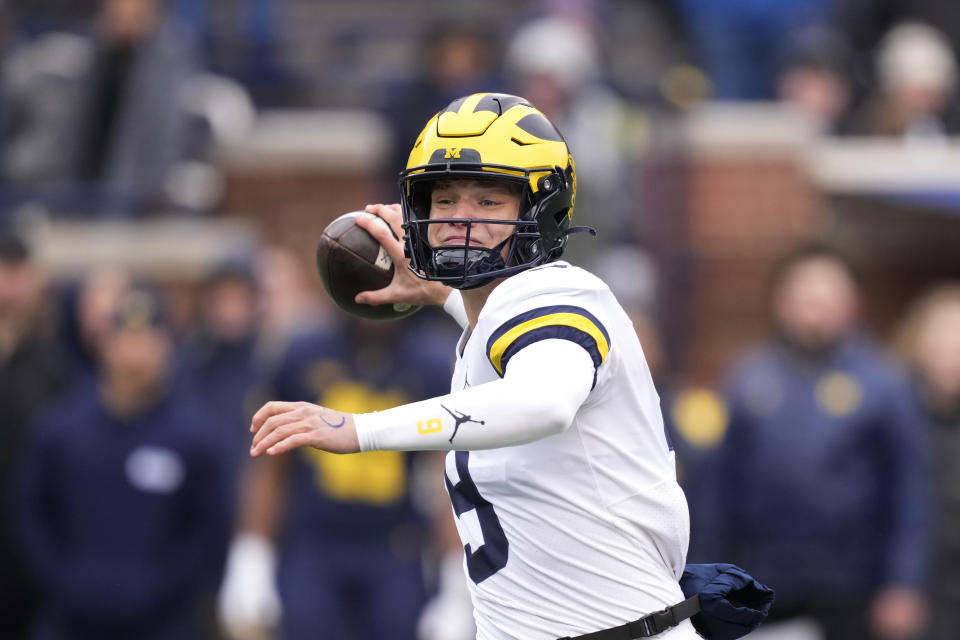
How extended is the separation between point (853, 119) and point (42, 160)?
16.9 ft

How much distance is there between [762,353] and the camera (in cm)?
775

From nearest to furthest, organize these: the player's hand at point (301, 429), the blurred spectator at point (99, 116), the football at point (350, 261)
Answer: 1. the player's hand at point (301, 429)
2. the football at point (350, 261)
3. the blurred spectator at point (99, 116)

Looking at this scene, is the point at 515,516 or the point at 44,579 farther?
the point at 44,579

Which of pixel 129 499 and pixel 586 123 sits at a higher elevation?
pixel 586 123

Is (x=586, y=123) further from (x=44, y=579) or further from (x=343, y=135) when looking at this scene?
(x=44, y=579)

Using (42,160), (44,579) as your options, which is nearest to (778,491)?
(44,579)

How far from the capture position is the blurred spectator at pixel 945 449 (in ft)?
24.8

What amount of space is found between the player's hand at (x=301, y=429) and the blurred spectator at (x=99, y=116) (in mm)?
7267

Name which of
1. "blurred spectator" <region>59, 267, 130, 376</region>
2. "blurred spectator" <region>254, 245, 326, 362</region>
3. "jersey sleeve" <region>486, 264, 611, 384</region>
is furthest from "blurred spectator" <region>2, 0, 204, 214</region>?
"jersey sleeve" <region>486, 264, 611, 384</region>

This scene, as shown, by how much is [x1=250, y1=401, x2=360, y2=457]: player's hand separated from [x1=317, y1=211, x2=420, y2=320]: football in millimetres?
963

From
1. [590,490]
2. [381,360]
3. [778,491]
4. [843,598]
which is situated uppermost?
[590,490]

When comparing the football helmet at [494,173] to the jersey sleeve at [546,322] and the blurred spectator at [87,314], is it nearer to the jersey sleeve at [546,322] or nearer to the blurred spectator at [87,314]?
the jersey sleeve at [546,322]

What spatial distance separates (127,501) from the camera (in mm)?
7293

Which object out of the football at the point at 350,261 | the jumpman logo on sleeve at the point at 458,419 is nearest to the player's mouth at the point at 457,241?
the football at the point at 350,261
